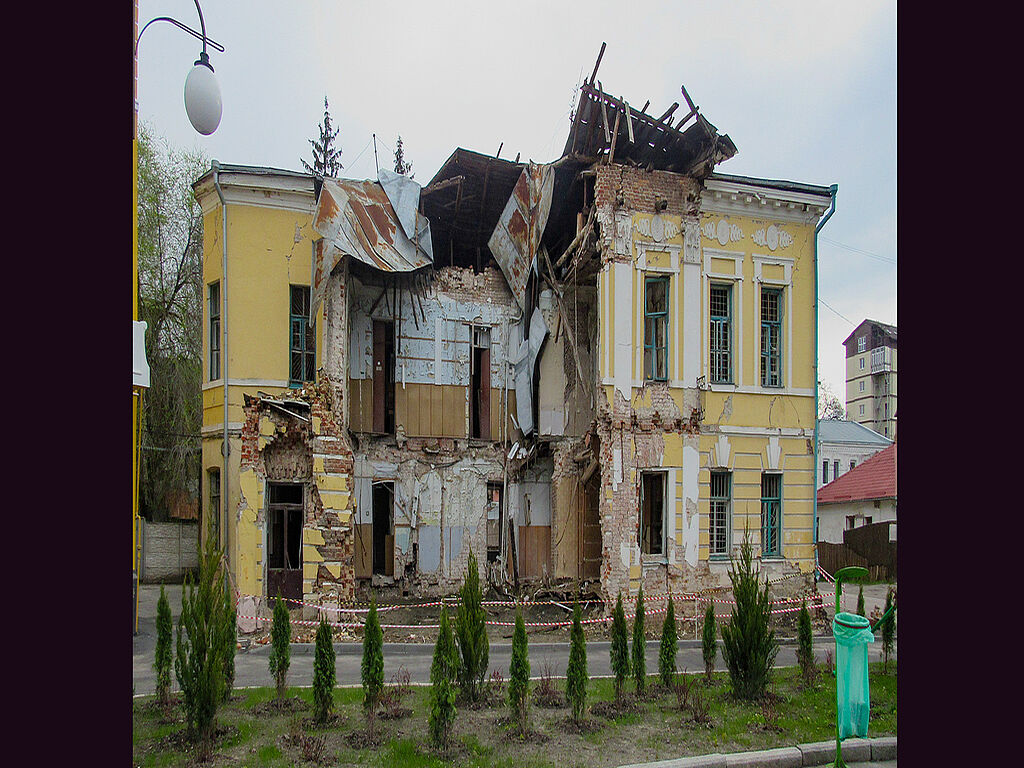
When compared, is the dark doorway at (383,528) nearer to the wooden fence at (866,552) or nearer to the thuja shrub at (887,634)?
the thuja shrub at (887,634)

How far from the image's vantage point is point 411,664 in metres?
12.2

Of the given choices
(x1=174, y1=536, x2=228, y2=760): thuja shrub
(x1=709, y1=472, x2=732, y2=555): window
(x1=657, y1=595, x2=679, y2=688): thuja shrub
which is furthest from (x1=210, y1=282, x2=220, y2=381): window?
(x1=709, y1=472, x2=732, y2=555): window

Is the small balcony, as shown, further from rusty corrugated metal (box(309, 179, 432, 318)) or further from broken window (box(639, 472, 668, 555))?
rusty corrugated metal (box(309, 179, 432, 318))

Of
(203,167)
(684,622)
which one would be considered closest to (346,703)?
(684,622)

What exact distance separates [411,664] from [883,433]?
Result: 107 ft

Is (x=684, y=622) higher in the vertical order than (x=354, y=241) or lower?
lower

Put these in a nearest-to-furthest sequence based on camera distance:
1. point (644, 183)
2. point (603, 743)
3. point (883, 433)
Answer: point (603, 743)
point (644, 183)
point (883, 433)

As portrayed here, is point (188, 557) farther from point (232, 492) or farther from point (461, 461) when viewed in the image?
point (461, 461)

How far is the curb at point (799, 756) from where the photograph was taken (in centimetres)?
752

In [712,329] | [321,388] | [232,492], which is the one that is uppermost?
[712,329]

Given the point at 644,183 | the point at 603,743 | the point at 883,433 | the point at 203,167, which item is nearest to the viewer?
the point at 603,743

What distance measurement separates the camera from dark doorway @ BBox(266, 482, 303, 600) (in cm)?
1514

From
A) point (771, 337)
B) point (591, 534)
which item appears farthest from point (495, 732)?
point (771, 337)

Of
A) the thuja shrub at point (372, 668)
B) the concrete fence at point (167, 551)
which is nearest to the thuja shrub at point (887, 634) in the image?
the thuja shrub at point (372, 668)
